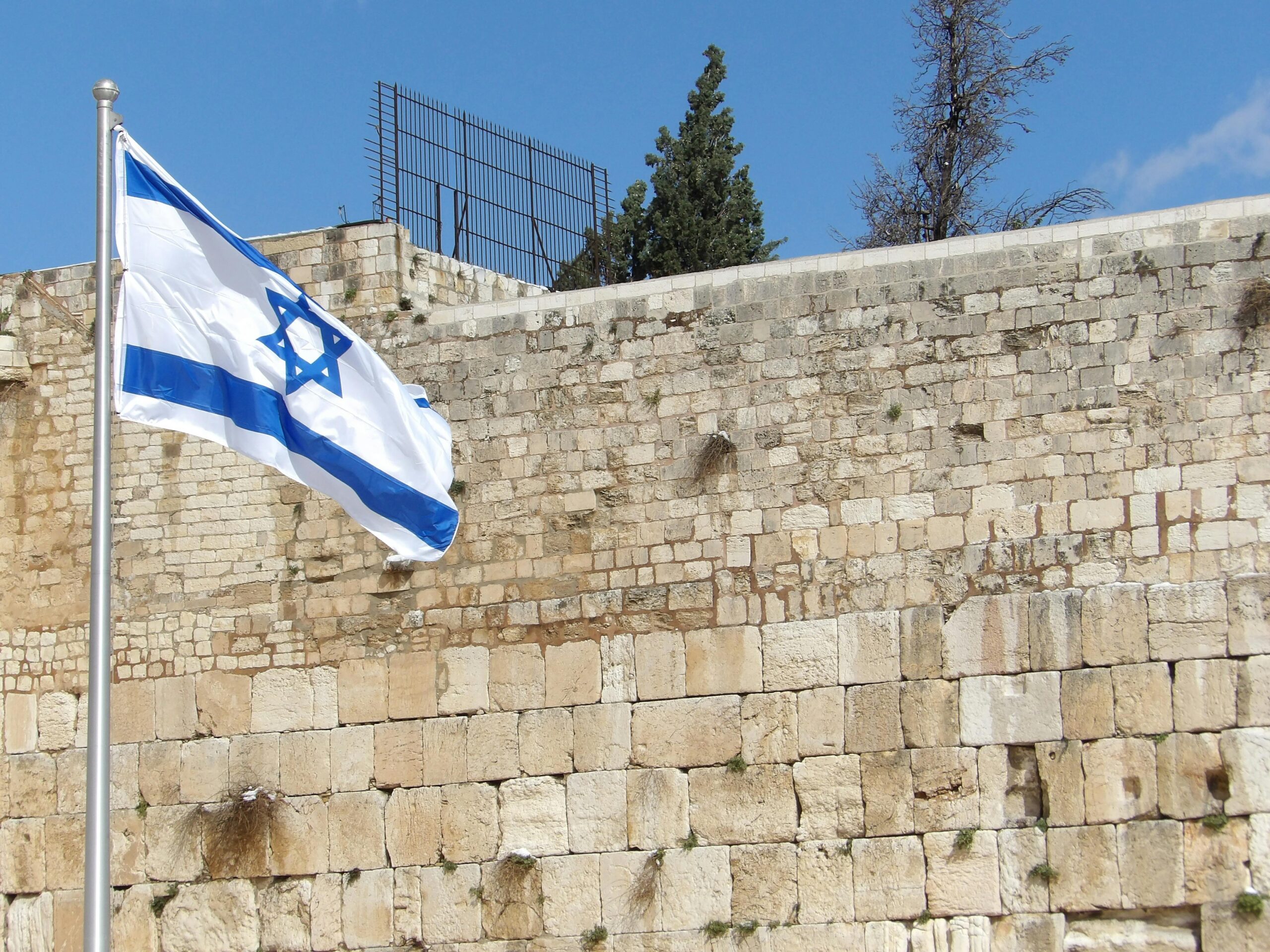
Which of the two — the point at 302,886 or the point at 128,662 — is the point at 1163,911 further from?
the point at 128,662

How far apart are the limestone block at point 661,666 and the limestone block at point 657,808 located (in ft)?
1.32

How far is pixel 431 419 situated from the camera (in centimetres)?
788

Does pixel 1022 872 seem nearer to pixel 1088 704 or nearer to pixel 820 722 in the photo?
pixel 1088 704

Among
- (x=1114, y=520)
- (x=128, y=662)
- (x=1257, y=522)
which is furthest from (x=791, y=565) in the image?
(x=128, y=662)

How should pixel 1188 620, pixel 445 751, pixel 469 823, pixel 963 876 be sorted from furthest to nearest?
pixel 445 751 < pixel 469 823 < pixel 963 876 < pixel 1188 620

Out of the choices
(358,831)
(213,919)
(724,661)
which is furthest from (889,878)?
(213,919)

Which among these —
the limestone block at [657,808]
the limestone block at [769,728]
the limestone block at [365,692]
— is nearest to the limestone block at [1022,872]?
the limestone block at [769,728]

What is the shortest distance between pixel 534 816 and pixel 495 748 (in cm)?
43

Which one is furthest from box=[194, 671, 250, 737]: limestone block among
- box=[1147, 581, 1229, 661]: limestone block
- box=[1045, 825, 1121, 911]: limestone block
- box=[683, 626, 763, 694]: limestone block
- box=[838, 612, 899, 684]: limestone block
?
box=[1147, 581, 1229, 661]: limestone block

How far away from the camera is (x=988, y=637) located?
358 inches

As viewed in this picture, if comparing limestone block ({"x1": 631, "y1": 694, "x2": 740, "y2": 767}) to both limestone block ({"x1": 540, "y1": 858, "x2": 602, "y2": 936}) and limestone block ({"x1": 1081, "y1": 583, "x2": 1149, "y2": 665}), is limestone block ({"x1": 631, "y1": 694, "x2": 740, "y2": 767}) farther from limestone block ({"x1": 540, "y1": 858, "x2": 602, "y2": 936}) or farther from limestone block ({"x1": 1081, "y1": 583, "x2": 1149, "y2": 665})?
limestone block ({"x1": 1081, "y1": 583, "x2": 1149, "y2": 665})

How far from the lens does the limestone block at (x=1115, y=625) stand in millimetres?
8805

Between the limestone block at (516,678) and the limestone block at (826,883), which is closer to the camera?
the limestone block at (826,883)

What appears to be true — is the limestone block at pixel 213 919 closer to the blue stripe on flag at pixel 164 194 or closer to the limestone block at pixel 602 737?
the limestone block at pixel 602 737
